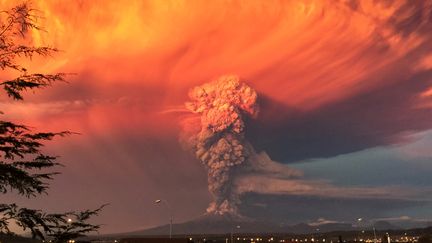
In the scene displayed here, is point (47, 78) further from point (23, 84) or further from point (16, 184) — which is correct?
point (16, 184)

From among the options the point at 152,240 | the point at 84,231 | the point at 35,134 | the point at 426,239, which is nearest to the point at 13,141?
the point at 35,134

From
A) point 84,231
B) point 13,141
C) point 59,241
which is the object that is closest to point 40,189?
point 13,141

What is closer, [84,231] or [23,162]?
[23,162]

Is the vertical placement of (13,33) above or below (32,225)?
above

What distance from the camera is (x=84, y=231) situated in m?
23.9

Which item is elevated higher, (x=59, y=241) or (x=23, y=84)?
(x=23, y=84)

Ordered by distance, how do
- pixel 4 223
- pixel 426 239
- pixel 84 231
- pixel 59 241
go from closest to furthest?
1. pixel 4 223
2. pixel 59 241
3. pixel 84 231
4. pixel 426 239

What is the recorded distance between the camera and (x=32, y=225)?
15.2 meters

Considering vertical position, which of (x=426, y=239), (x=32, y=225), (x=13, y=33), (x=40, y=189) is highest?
(x=426, y=239)

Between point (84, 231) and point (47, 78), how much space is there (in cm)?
1065

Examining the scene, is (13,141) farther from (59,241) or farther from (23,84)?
(59,241)

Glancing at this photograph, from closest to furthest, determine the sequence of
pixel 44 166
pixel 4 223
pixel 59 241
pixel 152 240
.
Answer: pixel 4 223 < pixel 44 166 < pixel 59 241 < pixel 152 240

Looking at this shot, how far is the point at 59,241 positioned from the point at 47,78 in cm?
917

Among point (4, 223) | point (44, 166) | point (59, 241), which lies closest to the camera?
point (4, 223)
